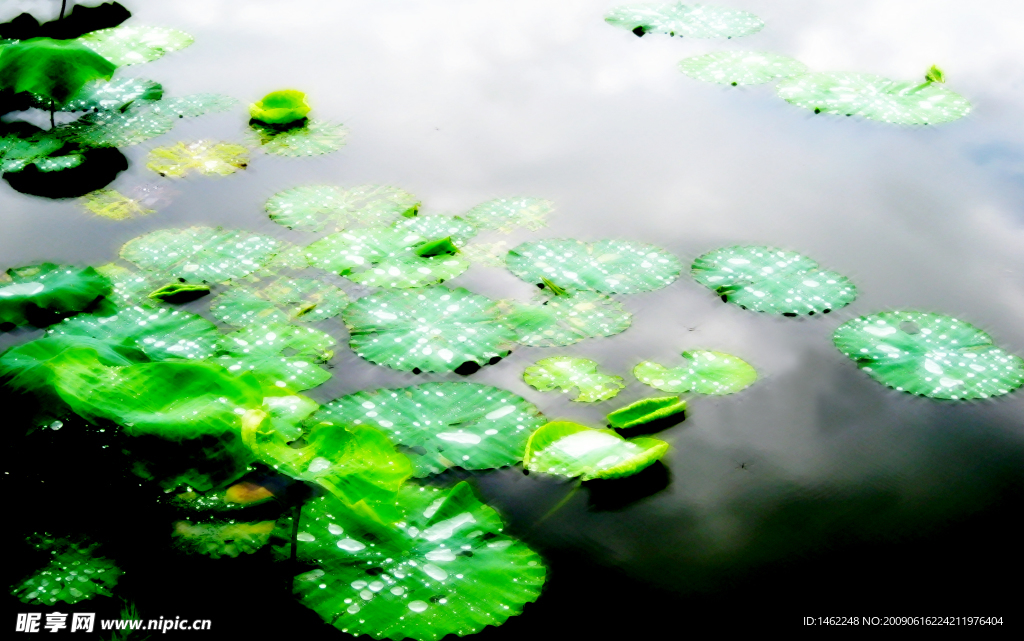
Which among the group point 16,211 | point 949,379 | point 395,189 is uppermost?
point 949,379

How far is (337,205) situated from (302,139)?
1.70 feet

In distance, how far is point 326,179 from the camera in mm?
2795

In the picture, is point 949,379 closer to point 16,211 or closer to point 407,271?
point 407,271

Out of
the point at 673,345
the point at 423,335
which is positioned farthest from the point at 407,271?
the point at 673,345

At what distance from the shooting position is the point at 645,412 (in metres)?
1.88

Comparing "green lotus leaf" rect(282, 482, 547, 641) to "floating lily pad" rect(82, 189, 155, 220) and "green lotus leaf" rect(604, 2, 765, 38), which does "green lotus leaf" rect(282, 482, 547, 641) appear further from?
"green lotus leaf" rect(604, 2, 765, 38)

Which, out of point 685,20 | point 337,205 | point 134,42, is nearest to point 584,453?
point 337,205

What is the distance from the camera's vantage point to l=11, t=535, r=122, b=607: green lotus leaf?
4.81 feet

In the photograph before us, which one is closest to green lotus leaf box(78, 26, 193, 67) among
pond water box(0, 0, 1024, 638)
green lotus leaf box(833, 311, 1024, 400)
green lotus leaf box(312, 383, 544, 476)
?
pond water box(0, 0, 1024, 638)

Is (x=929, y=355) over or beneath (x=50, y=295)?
over

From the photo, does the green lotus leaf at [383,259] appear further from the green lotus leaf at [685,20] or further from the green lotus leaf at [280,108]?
the green lotus leaf at [685,20]

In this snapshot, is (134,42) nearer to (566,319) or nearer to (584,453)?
(566,319)

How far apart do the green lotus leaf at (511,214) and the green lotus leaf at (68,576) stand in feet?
4.45

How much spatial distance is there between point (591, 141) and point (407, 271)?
106 centimetres
